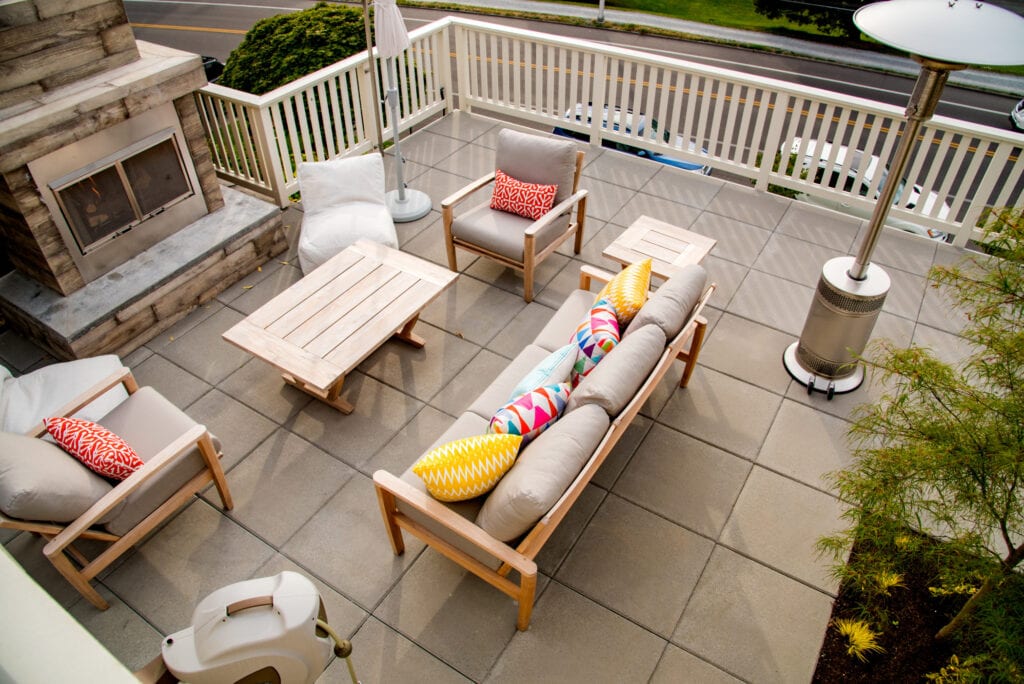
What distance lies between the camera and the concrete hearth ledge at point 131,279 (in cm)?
433

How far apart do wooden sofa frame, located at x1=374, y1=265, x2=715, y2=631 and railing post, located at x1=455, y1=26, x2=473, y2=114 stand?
4478mm

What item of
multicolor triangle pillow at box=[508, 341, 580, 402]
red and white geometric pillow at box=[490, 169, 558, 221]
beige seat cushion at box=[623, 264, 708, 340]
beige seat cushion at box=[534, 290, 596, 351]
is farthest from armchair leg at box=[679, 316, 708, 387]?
red and white geometric pillow at box=[490, 169, 558, 221]

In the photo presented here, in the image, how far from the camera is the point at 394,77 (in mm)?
5652

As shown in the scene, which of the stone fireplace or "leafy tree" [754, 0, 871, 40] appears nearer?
the stone fireplace

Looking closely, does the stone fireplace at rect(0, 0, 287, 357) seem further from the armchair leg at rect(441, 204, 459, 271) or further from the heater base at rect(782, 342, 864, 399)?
the heater base at rect(782, 342, 864, 399)

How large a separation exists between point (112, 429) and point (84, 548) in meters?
0.59

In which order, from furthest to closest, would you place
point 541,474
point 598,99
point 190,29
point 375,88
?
point 190,29, point 598,99, point 375,88, point 541,474

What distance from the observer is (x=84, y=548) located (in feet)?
11.3

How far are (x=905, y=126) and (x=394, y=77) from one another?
148 inches

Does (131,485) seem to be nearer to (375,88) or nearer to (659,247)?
(659,247)

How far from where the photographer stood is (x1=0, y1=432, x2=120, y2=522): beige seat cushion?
273cm

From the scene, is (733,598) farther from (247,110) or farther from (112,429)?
(247,110)

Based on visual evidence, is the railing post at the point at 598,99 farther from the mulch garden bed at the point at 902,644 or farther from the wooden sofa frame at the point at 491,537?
the mulch garden bed at the point at 902,644

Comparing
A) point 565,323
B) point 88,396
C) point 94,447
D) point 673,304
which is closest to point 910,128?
point 673,304
